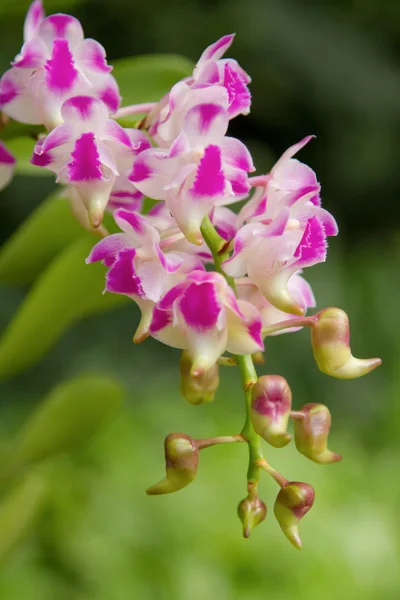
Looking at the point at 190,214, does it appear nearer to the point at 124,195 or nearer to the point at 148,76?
the point at 124,195

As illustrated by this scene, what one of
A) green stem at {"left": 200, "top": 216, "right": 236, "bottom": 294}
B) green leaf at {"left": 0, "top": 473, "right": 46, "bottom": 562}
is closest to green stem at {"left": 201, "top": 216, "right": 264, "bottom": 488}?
green stem at {"left": 200, "top": 216, "right": 236, "bottom": 294}

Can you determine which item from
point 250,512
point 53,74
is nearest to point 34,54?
point 53,74

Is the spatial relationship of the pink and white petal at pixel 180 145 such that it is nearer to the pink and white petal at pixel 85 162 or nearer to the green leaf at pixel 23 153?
the pink and white petal at pixel 85 162

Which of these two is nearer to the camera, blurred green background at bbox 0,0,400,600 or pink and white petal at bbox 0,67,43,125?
pink and white petal at bbox 0,67,43,125

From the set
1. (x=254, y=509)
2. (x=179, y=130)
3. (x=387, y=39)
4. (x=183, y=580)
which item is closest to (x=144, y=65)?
(x=179, y=130)

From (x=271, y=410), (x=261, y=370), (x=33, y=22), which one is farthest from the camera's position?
(x=261, y=370)

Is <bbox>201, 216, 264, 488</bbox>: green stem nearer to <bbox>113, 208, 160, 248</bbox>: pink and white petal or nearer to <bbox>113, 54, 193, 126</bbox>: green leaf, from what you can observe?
<bbox>113, 208, 160, 248</bbox>: pink and white petal

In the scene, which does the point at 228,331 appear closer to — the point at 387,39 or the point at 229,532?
the point at 229,532
